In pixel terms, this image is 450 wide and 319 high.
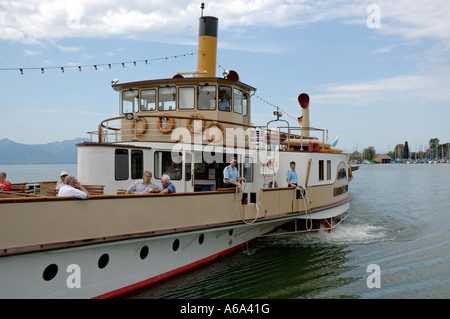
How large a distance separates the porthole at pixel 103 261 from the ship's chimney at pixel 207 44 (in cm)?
790

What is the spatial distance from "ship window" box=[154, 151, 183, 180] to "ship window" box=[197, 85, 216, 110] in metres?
2.14

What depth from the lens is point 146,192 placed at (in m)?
8.22

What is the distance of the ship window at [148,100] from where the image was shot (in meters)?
11.6

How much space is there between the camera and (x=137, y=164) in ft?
31.4

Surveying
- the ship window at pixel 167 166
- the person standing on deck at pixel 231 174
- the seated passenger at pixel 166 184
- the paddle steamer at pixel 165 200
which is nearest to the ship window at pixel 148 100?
the paddle steamer at pixel 165 200

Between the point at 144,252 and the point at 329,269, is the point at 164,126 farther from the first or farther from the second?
the point at 329,269

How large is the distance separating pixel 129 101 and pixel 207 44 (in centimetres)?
363

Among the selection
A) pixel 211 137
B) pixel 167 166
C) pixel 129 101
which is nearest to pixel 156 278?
pixel 167 166

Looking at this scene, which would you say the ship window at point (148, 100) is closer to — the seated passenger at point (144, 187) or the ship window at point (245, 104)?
the ship window at point (245, 104)

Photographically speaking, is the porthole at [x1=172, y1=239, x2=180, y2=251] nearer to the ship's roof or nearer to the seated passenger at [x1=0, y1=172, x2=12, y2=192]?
the seated passenger at [x1=0, y1=172, x2=12, y2=192]

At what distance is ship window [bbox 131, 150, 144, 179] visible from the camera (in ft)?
30.9

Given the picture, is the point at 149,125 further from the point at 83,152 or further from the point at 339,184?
the point at 339,184

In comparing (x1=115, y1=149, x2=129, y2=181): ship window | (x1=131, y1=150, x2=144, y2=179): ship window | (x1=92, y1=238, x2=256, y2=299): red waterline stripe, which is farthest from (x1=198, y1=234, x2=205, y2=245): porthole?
(x1=115, y1=149, x2=129, y2=181): ship window

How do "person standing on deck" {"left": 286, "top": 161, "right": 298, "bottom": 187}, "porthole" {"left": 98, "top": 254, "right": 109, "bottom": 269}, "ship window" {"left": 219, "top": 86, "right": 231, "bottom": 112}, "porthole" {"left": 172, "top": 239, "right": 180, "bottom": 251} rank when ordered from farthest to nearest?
"ship window" {"left": 219, "top": 86, "right": 231, "bottom": 112}, "person standing on deck" {"left": 286, "top": 161, "right": 298, "bottom": 187}, "porthole" {"left": 172, "top": 239, "right": 180, "bottom": 251}, "porthole" {"left": 98, "top": 254, "right": 109, "bottom": 269}
